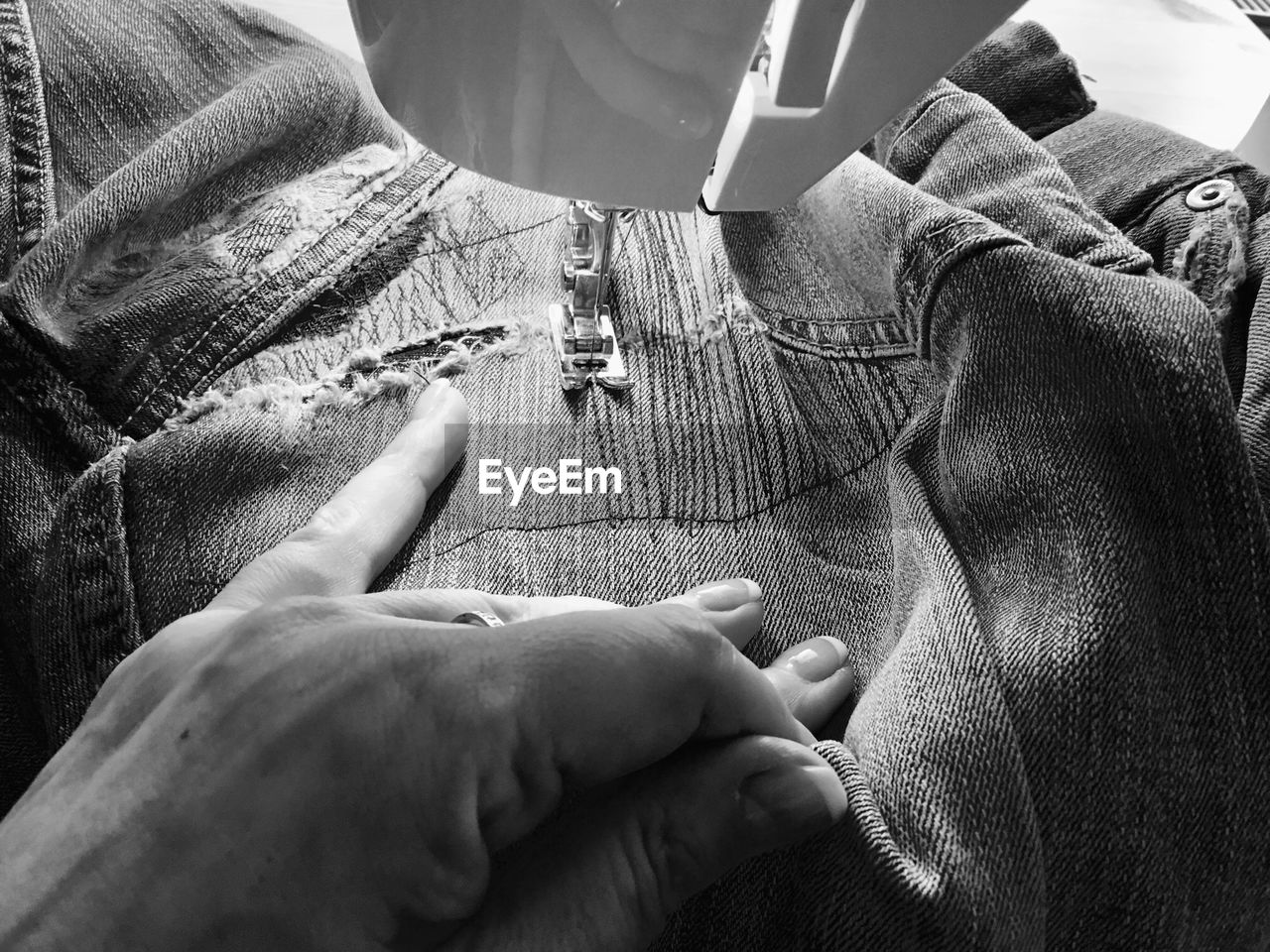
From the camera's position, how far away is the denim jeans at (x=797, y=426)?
1.42ft

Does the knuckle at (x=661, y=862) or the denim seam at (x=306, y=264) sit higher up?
the denim seam at (x=306, y=264)

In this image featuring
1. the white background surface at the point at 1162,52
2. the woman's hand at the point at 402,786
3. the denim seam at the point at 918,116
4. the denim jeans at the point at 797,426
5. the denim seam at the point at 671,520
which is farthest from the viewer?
the white background surface at the point at 1162,52

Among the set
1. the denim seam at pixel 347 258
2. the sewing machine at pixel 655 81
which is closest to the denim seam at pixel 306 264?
the denim seam at pixel 347 258

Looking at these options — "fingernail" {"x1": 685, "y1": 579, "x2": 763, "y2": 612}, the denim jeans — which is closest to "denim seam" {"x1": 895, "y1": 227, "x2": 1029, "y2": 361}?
the denim jeans

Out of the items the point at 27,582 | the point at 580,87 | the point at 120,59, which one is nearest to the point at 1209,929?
the point at 580,87

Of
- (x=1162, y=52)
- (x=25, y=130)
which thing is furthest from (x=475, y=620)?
(x=1162, y=52)

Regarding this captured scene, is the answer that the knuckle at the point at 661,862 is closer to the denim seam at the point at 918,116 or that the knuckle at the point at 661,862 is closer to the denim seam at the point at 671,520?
the denim seam at the point at 671,520

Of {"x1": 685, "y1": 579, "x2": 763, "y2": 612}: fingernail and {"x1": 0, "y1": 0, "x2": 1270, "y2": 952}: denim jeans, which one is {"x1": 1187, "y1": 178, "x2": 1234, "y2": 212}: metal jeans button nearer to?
{"x1": 0, "y1": 0, "x2": 1270, "y2": 952}: denim jeans

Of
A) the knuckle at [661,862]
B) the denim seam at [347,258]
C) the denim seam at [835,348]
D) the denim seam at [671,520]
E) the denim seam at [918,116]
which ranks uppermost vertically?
the denim seam at [918,116]

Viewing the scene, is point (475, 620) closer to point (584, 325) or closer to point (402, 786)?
point (402, 786)

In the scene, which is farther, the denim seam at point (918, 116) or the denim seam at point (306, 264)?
the denim seam at point (918, 116)

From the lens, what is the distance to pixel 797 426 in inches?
23.6

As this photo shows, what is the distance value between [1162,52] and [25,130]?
1070 millimetres

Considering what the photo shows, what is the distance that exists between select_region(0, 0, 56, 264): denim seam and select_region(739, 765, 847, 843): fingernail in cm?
53
